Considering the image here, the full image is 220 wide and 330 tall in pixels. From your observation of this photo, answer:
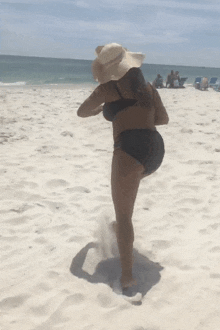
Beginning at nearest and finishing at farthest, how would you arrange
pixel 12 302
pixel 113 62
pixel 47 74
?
pixel 113 62 → pixel 12 302 → pixel 47 74

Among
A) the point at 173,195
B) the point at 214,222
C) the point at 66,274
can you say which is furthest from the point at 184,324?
the point at 173,195

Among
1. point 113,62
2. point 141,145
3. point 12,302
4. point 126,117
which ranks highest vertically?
point 113,62

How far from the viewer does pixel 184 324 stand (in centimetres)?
191

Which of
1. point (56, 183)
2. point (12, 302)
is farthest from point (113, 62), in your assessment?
point (56, 183)

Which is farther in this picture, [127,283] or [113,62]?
[127,283]

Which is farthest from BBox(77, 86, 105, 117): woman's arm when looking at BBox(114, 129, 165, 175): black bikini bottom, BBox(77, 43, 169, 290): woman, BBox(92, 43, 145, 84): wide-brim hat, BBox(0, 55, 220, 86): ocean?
BBox(0, 55, 220, 86): ocean

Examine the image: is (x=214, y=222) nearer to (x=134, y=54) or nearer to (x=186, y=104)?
(x=134, y=54)

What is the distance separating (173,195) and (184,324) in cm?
191

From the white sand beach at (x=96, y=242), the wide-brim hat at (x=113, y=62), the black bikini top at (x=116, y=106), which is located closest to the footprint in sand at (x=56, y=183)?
the white sand beach at (x=96, y=242)

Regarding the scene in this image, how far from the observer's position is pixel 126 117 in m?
2.04

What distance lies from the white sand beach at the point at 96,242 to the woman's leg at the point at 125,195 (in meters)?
0.21

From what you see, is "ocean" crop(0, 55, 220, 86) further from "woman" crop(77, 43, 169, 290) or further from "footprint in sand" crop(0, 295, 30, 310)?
"footprint in sand" crop(0, 295, 30, 310)

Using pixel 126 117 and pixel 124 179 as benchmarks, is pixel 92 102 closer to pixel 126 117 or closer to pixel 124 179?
pixel 126 117

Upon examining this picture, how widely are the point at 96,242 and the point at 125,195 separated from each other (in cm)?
80
